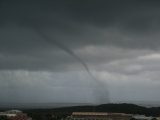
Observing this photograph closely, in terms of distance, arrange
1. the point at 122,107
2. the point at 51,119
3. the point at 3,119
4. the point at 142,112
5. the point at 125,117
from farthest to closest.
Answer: the point at 122,107 → the point at 142,112 → the point at 125,117 → the point at 51,119 → the point at 3,119

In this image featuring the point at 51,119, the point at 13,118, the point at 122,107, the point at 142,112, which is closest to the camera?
the point at 13,118

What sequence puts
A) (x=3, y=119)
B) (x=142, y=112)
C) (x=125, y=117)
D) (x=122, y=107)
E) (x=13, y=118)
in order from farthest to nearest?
(x=122, y=107)
(x=142, y=112)
(x=125, y=117)
(x=13, y=118)
(x=3, y=119)

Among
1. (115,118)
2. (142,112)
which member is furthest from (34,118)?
(142,112)

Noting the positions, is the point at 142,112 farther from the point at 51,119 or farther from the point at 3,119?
the point at 3,119

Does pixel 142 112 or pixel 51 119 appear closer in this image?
pixel 51 119

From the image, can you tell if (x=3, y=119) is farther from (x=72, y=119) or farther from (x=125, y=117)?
(x=125, y=117)

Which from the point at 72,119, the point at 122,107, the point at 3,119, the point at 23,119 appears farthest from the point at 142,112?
the point at 3,119

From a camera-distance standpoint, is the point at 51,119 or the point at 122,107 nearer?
the point at 51,119

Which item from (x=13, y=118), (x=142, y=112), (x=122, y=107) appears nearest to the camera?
(x=13, y=118)

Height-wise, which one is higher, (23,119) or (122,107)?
(122,107)

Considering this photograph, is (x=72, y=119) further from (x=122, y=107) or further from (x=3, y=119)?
(x=122, y=107)
